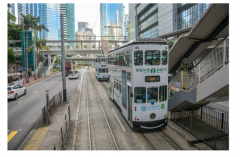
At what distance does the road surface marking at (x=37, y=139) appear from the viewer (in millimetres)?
8227

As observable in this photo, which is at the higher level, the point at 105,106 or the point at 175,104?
the point at 175,104

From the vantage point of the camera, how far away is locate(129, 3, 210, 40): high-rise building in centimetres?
3283

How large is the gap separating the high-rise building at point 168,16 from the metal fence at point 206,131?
13437mm

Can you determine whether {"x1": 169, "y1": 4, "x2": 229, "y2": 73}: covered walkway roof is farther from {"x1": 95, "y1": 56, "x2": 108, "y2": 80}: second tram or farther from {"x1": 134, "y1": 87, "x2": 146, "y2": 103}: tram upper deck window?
{"x1": 95, "y1": 56, "x2": 108, "y2": 80}: second tram

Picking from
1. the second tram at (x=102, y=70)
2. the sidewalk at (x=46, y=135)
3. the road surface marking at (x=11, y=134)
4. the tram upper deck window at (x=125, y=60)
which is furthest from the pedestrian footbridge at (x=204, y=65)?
the second tram at (x=102, y=70)

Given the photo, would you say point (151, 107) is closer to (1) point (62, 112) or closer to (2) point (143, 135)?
(2) point (143, 135)

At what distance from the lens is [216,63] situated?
8500mm

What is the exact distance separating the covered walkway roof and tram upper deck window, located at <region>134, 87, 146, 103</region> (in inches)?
172

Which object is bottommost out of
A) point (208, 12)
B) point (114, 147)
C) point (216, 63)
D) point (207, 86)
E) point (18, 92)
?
point (114, 147)

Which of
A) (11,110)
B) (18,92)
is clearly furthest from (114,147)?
(18,92)

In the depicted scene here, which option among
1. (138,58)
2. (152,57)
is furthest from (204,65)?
(138,58)

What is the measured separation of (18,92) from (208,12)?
Answer: 1950 centimetres

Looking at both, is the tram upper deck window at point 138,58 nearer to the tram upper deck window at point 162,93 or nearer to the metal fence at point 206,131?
Result: the tram upper deck window at point 162,93

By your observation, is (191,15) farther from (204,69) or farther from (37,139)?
(37,139)
